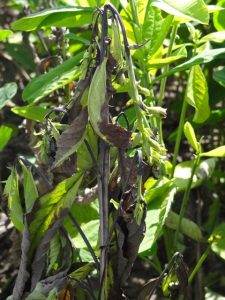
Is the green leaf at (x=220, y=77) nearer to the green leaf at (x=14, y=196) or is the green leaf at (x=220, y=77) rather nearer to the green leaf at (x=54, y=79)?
the green leaf at (x=54, y=79)

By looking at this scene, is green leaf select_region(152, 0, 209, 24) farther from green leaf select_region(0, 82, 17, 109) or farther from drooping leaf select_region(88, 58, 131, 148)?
green leaf select_region(0, 82, 17, 109)

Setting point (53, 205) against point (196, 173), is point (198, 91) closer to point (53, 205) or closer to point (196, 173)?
point (196, 173)

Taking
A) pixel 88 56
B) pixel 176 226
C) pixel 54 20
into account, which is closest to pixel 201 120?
pixel 176 226

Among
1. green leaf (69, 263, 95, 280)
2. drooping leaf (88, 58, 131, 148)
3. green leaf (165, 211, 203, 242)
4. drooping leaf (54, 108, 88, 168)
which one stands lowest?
green leaf (165, 211, 203, 242)

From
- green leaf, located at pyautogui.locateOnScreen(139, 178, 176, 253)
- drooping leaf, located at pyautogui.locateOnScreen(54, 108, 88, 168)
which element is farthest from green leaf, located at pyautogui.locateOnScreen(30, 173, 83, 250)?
green leaf, located at pyautogui.locateOnScreen(139, 178, 176, 253)

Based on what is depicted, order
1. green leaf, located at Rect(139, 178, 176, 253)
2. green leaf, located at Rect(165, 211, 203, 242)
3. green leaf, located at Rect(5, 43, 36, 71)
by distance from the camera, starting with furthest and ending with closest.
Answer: green leaf, located at Rect(5, 43, 36, 71) → green leaf, located at Rect(165, 211, 203, 242) → green leaf, located at Rect(139, 178, 176, 253)

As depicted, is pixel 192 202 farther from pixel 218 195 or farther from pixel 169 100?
pixel 169 100
